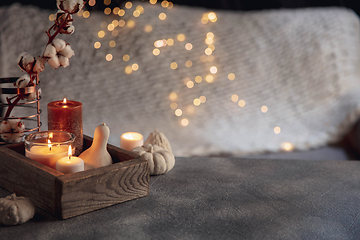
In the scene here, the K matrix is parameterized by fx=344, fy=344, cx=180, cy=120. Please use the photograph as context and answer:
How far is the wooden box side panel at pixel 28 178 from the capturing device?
0.55 metres

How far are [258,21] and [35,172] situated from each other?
1383 millimetres

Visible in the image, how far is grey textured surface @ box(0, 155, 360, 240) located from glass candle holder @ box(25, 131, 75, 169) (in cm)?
10

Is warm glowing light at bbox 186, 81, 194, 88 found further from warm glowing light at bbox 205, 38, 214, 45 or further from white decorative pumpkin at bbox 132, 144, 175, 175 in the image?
white decorative pumpkin at bbox 132, 144, 175, 175

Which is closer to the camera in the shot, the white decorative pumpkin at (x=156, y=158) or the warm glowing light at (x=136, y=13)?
the white decorative pumpkin at (x=156, y=158)

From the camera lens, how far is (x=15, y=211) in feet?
1.74

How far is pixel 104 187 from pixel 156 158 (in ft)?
0.65

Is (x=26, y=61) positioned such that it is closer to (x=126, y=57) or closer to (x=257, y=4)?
(x=126, y=57)

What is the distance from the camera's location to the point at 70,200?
54 cm

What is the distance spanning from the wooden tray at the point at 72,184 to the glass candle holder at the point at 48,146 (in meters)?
0.02

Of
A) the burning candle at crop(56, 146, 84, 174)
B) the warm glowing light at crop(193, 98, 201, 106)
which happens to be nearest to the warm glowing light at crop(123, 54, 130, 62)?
the warm glowing light at crop(193, 98, 201, 106)

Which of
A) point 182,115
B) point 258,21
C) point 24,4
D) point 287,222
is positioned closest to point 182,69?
point 182,115

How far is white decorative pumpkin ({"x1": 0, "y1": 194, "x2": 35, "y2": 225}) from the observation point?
20.8 inches

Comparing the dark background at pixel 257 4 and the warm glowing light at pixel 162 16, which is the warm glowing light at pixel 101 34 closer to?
the dark background at pixel 257 4

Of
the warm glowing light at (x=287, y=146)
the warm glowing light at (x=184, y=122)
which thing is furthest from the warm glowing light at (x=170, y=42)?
the warm glowing light at (x=287, y=146)
